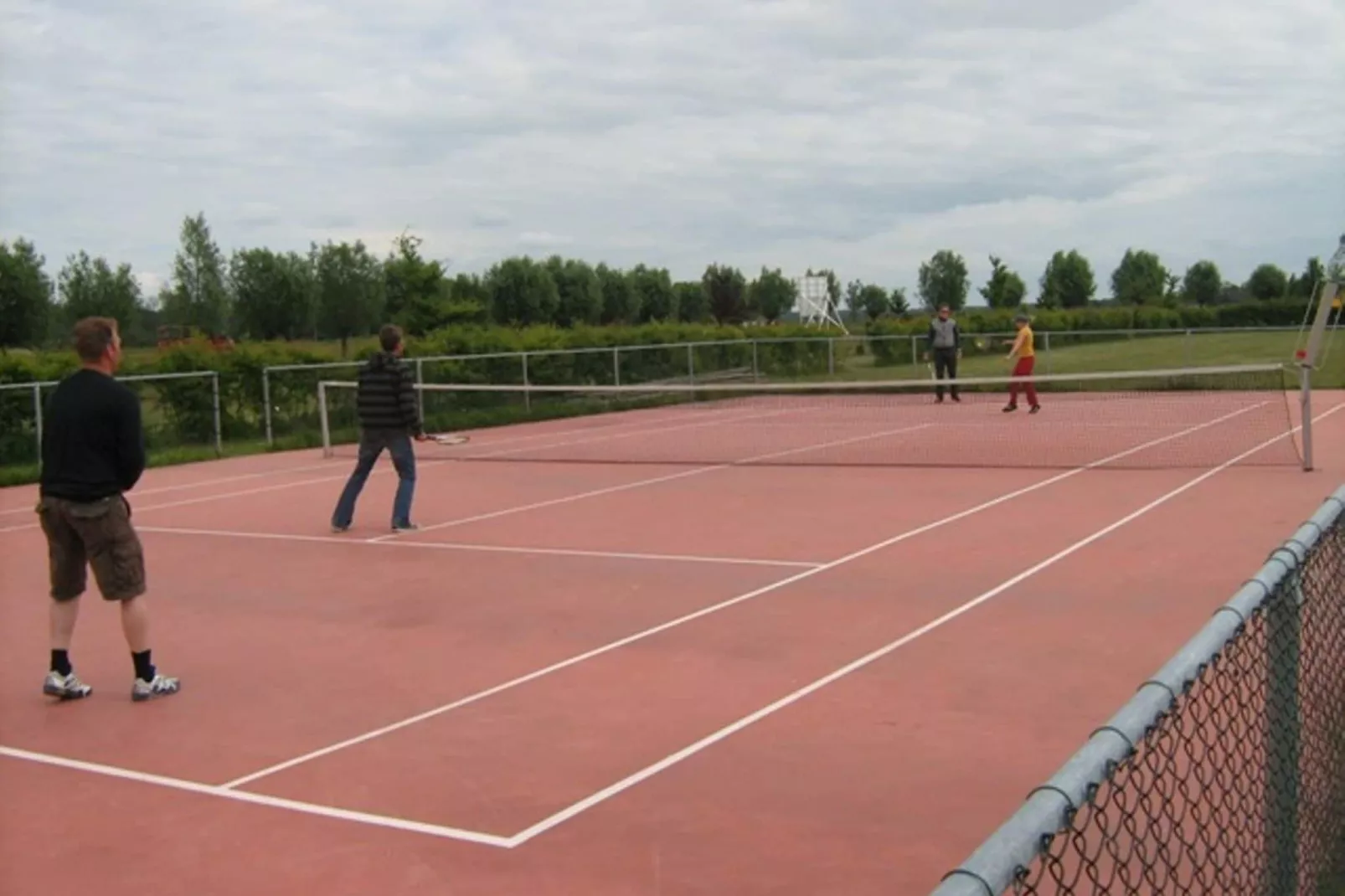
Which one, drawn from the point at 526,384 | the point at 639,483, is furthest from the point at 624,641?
the point at 526,384

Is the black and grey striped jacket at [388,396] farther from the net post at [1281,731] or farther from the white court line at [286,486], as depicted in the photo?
the net post at [1281,731]

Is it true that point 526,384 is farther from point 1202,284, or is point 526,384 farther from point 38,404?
point 1202,284

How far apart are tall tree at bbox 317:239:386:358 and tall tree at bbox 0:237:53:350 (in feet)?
44.7

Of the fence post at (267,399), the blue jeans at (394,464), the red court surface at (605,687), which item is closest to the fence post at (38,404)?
the fence post at (267,399)

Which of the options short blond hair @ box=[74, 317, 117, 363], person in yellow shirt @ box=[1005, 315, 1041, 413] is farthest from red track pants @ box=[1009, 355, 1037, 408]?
short blond hair @ box=[74, 317, 117, 363]

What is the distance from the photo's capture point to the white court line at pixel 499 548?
11352 mm

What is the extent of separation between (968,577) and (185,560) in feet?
22.0

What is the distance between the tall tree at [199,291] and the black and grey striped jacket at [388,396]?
41100mm

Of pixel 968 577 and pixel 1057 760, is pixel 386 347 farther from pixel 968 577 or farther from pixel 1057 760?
pixel 1057 760

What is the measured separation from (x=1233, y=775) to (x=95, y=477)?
5695 mm

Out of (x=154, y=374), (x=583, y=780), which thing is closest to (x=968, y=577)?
(x=583, y=780)

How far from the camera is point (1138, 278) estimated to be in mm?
91438

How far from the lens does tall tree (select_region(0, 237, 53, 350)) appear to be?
3669 centimetres

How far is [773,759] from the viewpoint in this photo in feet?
20.7
